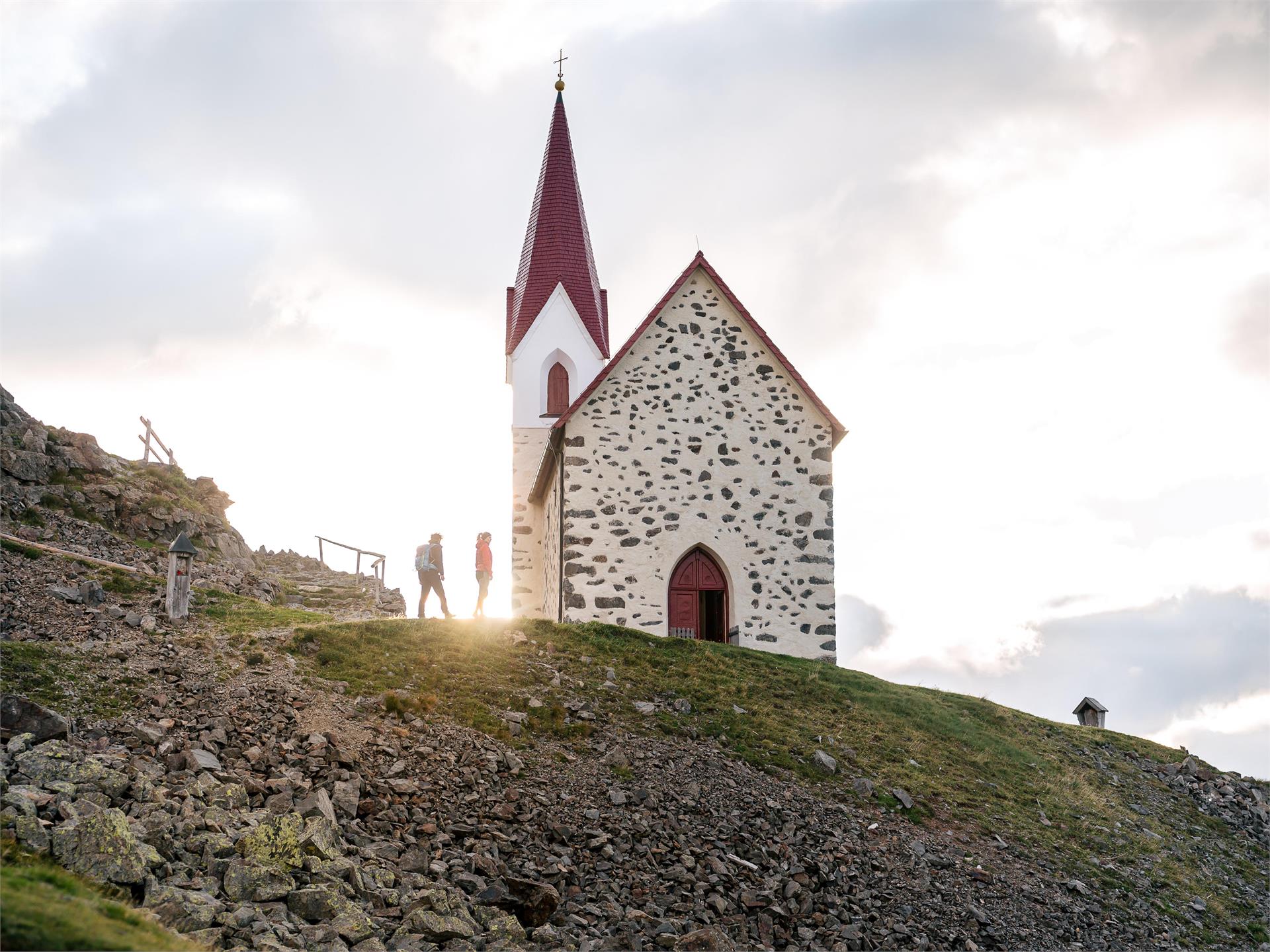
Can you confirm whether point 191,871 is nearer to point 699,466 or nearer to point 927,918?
point 927,918

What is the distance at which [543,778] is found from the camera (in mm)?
A: 13617

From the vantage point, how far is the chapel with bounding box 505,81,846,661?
22.3 m

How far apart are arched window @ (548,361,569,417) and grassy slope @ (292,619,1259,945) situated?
41.2 feet

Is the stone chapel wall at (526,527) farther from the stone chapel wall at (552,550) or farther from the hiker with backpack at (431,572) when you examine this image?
the hiker with backpack at (431,572)

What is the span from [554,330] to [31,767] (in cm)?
2295

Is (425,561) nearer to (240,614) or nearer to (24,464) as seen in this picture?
(240,614)

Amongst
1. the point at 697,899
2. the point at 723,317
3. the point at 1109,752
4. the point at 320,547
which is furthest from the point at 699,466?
the point at 320,547

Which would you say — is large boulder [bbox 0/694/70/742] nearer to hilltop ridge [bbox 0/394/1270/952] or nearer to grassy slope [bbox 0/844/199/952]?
hilltop ridge [bbox 0/394/1270/952]

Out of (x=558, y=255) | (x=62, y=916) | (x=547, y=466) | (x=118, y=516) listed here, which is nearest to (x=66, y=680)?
(x=62, y=916)

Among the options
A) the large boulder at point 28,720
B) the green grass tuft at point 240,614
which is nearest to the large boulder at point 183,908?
the large boulder at point 28,720

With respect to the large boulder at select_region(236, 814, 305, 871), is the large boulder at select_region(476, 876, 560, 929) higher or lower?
lower

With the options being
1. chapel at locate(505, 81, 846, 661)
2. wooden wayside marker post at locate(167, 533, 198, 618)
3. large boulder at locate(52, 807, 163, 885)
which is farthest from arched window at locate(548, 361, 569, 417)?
large boulder at locate(52, 807, 163, 885)

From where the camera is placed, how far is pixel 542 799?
514 inches

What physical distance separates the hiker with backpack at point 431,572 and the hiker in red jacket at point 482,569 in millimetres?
816
